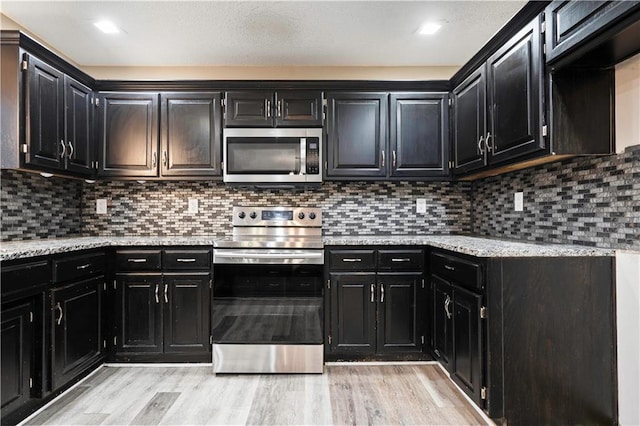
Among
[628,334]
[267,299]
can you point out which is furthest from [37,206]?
[628,334]

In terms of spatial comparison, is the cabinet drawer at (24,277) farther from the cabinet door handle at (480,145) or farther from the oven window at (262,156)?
the cabinet door handle at (480,145)

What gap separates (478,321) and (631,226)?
0.84 meters

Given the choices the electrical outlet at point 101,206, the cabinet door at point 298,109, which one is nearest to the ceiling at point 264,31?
the cabinet door at point 298,109

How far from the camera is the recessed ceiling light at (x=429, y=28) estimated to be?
2505 millimetres

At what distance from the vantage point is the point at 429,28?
2.55 m

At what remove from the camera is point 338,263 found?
2.63 m

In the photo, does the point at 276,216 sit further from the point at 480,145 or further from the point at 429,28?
the point at 429,28

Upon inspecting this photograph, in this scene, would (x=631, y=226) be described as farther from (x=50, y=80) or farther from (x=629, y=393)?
(x=50, y=80)

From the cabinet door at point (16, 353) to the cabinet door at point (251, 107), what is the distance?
71.7 inches

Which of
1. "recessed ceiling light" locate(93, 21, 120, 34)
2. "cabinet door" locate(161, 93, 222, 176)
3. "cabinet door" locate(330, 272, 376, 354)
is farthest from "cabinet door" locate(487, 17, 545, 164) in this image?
"recessed ceiling light" locate(93, 21, 120, 34)

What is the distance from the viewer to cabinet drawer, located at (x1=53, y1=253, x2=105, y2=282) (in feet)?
6.90

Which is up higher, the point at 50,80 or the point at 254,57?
the point at 254,57

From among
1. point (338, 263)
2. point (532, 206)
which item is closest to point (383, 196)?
point (338, 263)

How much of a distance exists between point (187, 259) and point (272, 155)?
3.38ft
